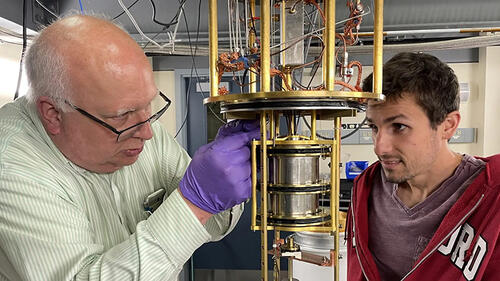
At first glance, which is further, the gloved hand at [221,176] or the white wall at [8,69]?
the white wall at [8,69]

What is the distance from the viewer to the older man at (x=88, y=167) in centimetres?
74

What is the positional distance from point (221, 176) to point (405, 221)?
76 centimetres

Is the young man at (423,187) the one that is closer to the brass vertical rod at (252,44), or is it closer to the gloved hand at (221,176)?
the brass vertical rod at (252,44)

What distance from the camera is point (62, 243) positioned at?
2.43ft

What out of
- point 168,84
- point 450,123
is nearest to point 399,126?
point 450,123

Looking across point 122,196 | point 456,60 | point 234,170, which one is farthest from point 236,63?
point 456,60

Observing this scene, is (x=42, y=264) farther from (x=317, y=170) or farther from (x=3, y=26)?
(x=3, y=26)

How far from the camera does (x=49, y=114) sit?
87cm

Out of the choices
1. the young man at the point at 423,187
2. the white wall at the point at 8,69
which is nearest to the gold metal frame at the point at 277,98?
the young man at the point at 423,187

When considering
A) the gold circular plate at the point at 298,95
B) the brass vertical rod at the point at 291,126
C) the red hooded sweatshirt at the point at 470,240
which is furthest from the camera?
the red hooded sweatshirt at the point at 470,240

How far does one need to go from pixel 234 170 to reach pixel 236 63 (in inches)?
11.3

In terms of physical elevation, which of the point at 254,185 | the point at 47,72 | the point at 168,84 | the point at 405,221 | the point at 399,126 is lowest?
the point at 405,221

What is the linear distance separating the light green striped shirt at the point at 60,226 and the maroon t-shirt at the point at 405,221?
75 cm

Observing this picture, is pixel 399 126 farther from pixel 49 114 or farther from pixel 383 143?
pixel 49 114
